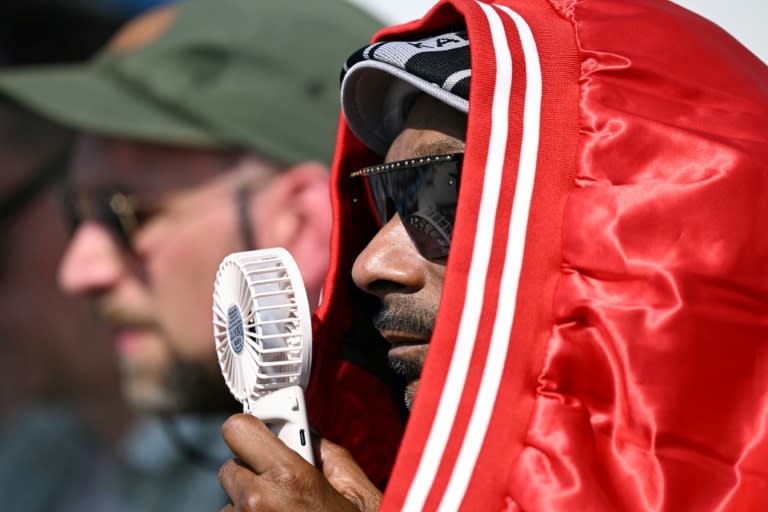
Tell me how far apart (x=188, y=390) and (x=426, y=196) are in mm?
1766

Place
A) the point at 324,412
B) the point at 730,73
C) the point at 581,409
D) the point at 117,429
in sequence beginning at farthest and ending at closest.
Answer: the point at 117,429 → the point at 324,412 → the point at 730,73 → the point at 581,409

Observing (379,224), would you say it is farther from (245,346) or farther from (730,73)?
(730,73)

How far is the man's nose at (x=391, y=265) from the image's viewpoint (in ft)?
5.98

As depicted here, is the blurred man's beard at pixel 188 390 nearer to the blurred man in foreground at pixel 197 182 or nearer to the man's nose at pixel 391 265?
the blurred man in foreground at pixel 197 182

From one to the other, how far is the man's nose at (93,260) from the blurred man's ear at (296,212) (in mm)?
484

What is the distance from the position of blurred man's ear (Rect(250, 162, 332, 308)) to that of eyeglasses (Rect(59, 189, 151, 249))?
15.0 inches

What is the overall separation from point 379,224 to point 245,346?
19.5 inches

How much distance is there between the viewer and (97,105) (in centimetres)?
352

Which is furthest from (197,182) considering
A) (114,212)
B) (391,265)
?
(391,265)

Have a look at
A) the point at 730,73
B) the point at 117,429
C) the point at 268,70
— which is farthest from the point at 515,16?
the point at 117,429

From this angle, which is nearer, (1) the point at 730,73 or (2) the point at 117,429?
(1) the point at 730,73

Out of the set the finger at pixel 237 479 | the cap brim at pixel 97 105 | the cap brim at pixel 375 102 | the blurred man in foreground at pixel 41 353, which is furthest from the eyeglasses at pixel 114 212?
the finger at pixel 237 479

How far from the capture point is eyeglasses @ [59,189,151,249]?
11.2 feet

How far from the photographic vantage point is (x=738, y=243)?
1534mm
